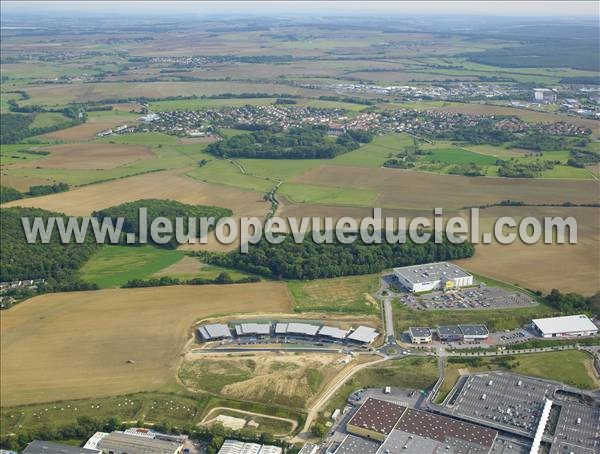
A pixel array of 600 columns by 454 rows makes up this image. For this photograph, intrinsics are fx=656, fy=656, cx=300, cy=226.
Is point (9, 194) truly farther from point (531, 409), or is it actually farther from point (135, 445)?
point (531, 409)

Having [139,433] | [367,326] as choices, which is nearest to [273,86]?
[367,326]

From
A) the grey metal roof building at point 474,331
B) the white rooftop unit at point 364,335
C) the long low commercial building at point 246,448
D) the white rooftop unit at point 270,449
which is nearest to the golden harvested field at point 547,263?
the grey metal roof building at point 474,331

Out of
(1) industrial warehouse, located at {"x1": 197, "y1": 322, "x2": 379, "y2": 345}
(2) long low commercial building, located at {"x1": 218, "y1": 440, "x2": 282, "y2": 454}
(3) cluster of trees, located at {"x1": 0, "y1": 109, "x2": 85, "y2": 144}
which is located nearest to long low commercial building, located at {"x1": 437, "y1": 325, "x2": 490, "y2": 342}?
(1) industrial warehouse, located at {"x1": 197, "y1": 322, "x2": 379, "y2": 345}

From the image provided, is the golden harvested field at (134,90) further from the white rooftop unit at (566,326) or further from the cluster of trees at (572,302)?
the white rooftop unit at (566,326)

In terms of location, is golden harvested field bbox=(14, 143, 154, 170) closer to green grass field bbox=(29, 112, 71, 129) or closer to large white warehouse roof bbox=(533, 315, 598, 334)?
green grass field bbox=(29, 112, 71, 129)

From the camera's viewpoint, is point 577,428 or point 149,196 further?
point 149,196

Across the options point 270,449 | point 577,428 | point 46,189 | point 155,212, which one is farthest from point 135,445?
point 46,189
